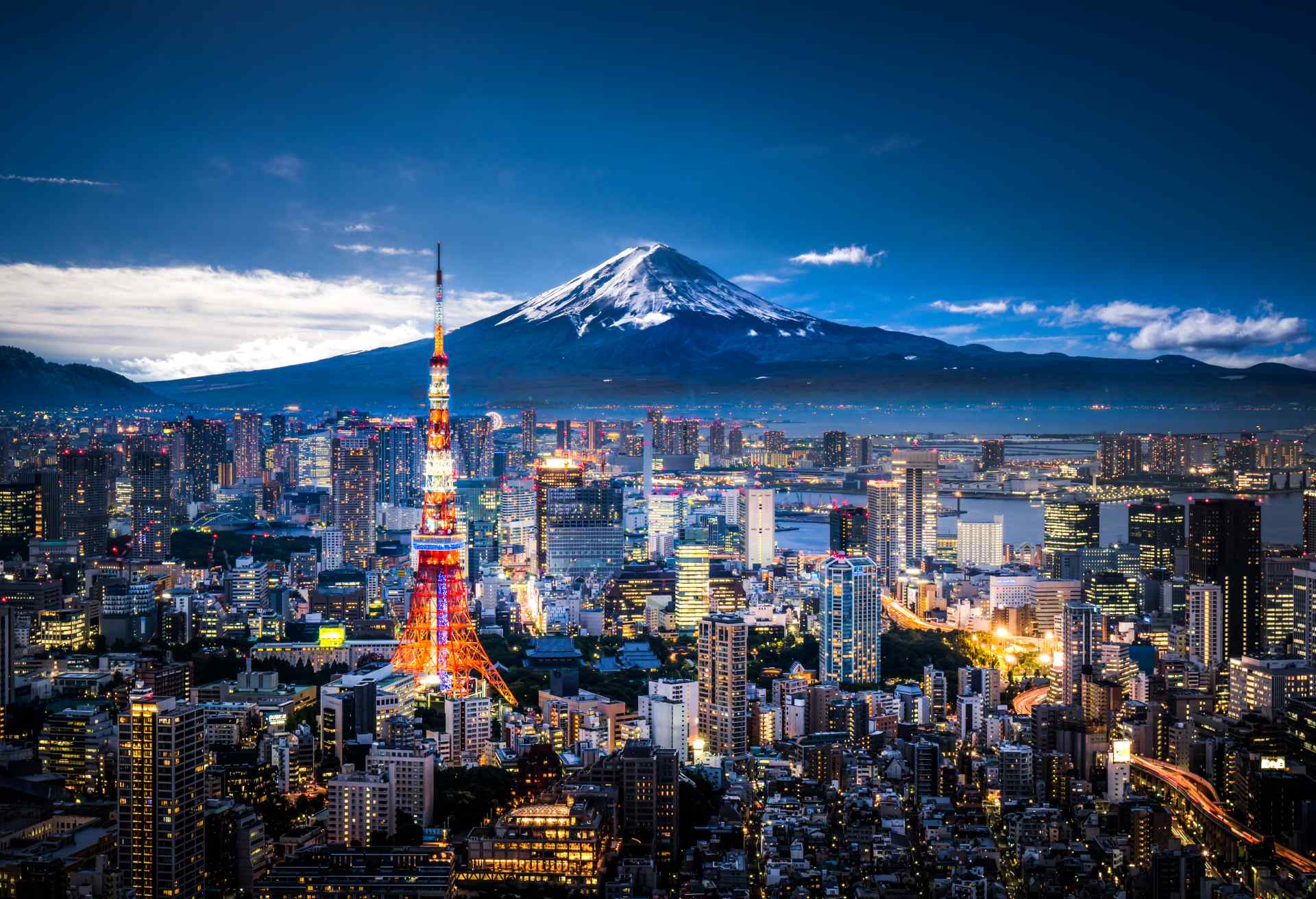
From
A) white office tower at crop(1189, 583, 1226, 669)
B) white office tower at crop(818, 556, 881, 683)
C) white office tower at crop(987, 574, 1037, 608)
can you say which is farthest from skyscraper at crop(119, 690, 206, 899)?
white office tower at crop(987, 574, 1037, 608)

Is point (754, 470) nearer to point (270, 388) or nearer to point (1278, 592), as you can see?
point (270, 388)

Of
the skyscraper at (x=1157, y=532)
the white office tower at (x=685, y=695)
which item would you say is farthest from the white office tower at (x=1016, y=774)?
the skyscraper at (x=1157, y=532)

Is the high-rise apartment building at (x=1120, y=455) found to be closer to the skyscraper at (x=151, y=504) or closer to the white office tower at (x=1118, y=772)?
the white office tower at (x=1118, y=772)

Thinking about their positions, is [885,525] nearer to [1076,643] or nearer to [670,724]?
[1076,643]

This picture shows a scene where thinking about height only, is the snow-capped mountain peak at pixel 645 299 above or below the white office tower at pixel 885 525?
above

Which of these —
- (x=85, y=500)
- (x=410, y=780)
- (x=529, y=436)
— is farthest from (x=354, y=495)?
(x=410, y=780)
